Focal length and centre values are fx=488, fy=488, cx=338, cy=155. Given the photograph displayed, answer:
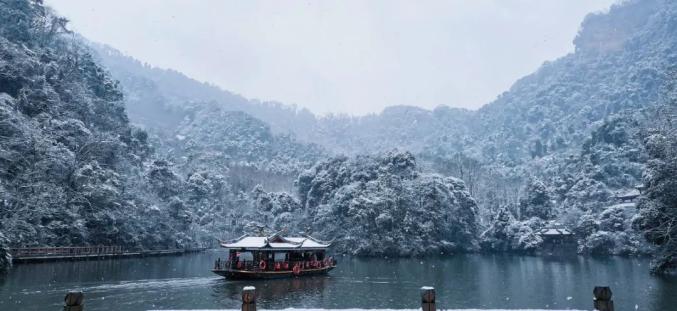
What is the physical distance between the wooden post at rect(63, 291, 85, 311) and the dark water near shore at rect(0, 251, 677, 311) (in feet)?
46.3

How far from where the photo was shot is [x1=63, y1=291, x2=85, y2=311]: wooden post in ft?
27.1

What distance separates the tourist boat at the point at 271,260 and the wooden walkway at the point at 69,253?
A: 1505cm

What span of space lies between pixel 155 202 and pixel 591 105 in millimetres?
122101

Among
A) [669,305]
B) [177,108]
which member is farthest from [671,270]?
[177,108]

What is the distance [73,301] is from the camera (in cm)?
832

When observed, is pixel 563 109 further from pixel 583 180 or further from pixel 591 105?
pixel 583 180

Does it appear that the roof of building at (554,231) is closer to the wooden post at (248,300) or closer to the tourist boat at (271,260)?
the tourist boat at (271,260)

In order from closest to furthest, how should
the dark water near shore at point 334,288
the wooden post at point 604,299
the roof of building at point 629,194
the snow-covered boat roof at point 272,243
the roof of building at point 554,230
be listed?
the wooden post at point 604,299
the dark water near shore at point 334,288
the snow-covered boat roof at point 272,243
the roof of building at point 629,194
the roof of building at point 554,230

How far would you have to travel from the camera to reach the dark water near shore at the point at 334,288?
23156 mm

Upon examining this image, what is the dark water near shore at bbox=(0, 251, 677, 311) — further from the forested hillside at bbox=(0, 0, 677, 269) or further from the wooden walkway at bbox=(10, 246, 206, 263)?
the forested hillside at bbox=(0, 0, 677, 269)

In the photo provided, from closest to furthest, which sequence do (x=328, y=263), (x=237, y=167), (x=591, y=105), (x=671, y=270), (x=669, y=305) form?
(x=669, y=305), (x=671, y=270), (x=328, y=263), (x=237, y=167), (x=591, y=105)

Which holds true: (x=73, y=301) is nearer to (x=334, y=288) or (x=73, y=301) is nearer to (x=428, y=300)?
(x=428, y=300)

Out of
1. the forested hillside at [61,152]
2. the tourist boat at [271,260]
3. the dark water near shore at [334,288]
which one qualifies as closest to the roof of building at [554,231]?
the dark water near shore at [334,288]

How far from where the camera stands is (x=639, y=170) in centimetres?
6838
